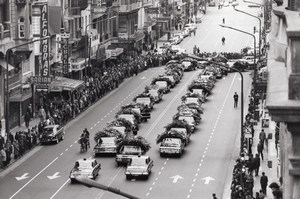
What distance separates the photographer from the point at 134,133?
6322 cm

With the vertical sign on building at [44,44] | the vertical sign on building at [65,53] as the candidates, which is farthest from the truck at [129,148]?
the vertical sign on building at [65,53]

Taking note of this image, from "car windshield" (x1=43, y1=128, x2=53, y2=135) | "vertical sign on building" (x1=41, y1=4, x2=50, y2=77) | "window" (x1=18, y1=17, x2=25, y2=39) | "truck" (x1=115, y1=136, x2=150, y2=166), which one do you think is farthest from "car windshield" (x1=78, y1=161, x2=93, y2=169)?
"vertical sign on building" (x1=41, y1=4, x2=50, y2=77)

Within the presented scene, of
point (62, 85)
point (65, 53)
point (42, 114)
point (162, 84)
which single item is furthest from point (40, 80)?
point (162, 84)

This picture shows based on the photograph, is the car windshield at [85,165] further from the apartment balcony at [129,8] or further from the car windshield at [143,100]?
the apartment balcony at [129,8]

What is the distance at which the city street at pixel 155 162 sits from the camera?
4712 cm

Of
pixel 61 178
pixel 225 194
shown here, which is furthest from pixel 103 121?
pixel 225 194

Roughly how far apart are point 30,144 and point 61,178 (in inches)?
366

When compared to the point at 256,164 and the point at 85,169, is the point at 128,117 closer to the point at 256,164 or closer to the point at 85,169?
the point at 85,169

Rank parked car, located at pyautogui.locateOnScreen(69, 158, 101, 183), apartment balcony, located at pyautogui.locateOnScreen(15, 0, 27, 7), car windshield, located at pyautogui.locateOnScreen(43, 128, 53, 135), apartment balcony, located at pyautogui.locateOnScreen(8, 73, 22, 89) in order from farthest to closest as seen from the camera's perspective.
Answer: apartment balcony, located at pyautogui.locateOnScreen(15, 0, 27, 7) < apartment balcony, located at pyautogui.locateOnScreen(8, 73, 22, 89) < car windshield, located at pyautogui.locateOnScreen(43, 128, 53, 135) < parked car, located at pyautogui.locateOnScreen(69, 158, 101, 183)

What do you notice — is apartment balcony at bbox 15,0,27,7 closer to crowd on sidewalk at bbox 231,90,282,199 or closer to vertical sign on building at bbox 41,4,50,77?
vertical sign on building at bbox 41,4,50,77

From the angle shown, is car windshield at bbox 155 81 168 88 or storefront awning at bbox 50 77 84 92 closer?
storefront awning at bbox 50 77 84 92

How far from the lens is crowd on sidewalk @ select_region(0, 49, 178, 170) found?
56844 millimetres

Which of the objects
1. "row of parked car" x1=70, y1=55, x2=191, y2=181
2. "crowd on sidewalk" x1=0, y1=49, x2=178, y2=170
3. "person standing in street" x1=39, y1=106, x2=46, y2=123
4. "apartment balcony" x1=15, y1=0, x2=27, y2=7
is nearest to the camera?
"row of parked car" x1=70, y1=55, x2=191, y2=181

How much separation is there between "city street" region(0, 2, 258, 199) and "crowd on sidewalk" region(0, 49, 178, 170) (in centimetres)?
82
